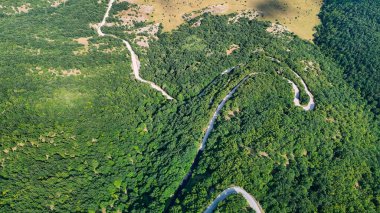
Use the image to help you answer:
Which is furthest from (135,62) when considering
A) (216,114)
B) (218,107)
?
(216,114)

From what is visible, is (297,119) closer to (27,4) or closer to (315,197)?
(315,197)

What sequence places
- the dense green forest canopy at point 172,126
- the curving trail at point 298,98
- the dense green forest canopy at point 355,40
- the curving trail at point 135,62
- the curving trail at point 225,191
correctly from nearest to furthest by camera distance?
1. the curving trail at point 225,191
2. the dense green forest canopy at point 172,126
3. the curving trail at point 298,98
4. the dense green forest canopy at point 355,40
5. the curving trail at point 135,62

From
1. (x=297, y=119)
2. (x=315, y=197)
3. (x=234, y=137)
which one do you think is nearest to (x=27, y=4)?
(x=234, y=137)

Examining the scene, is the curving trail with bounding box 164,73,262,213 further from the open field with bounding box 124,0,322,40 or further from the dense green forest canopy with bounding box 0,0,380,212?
the open field with bounding box 124,0,322,40

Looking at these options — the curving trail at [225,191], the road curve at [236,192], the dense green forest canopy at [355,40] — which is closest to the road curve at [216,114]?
the curving trail at [225,191]

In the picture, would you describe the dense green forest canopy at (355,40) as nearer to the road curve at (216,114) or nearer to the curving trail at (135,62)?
the road curve at (216,114)

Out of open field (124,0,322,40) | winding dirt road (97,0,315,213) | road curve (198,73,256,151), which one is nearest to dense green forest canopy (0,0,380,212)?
road curve (198,73,256,151)
